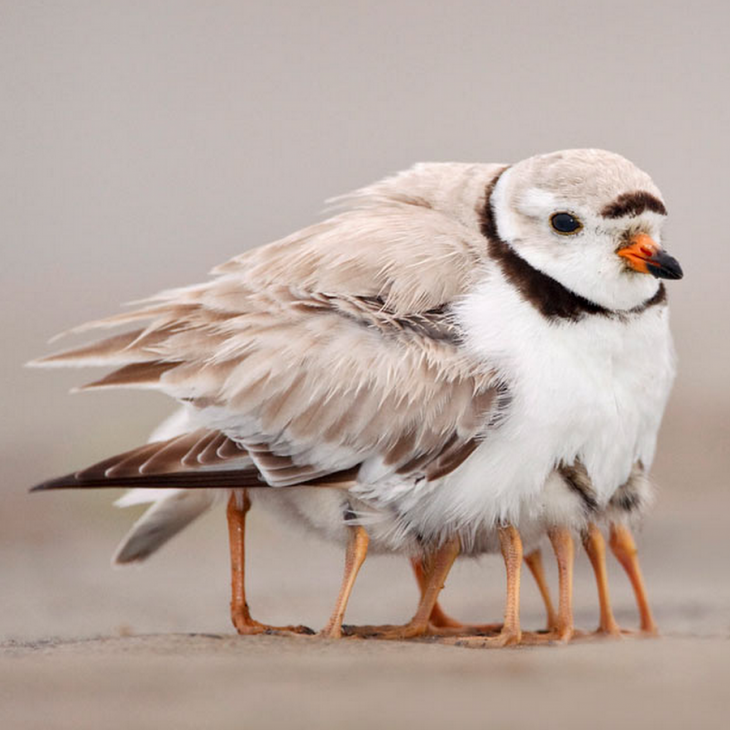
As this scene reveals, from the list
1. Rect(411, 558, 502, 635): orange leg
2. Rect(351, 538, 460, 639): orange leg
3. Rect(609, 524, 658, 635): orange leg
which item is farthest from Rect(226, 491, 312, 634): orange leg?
Rect(609, 524, 658, 635): orange leg

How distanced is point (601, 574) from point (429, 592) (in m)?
0.74

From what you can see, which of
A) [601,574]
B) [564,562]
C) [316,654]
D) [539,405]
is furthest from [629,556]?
[316,654]

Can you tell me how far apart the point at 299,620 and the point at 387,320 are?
1.92 m

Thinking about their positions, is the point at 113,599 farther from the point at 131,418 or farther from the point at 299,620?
the point at 131,418

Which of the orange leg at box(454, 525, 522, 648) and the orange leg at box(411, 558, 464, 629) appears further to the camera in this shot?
the orange leg at box(411, 558, 464, 629)

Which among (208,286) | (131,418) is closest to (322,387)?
(208,286)

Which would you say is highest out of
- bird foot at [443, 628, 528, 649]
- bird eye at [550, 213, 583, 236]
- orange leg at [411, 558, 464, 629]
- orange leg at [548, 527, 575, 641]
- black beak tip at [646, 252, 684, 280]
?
bird eye at [550, 213, 583, 236]

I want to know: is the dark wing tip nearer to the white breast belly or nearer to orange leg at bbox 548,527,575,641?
the white breast belly

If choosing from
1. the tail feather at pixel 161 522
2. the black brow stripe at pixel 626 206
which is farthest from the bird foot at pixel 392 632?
the black brow stripe at pixel 626 206

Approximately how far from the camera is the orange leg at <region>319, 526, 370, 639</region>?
489cm

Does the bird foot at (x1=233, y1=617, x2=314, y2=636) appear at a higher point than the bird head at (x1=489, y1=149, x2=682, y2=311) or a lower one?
lower

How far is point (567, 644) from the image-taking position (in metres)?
4.89

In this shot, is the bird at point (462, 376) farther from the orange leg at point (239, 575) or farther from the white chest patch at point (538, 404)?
the orange leg at point (239, 575)

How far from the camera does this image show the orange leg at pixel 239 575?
5.15 metres
